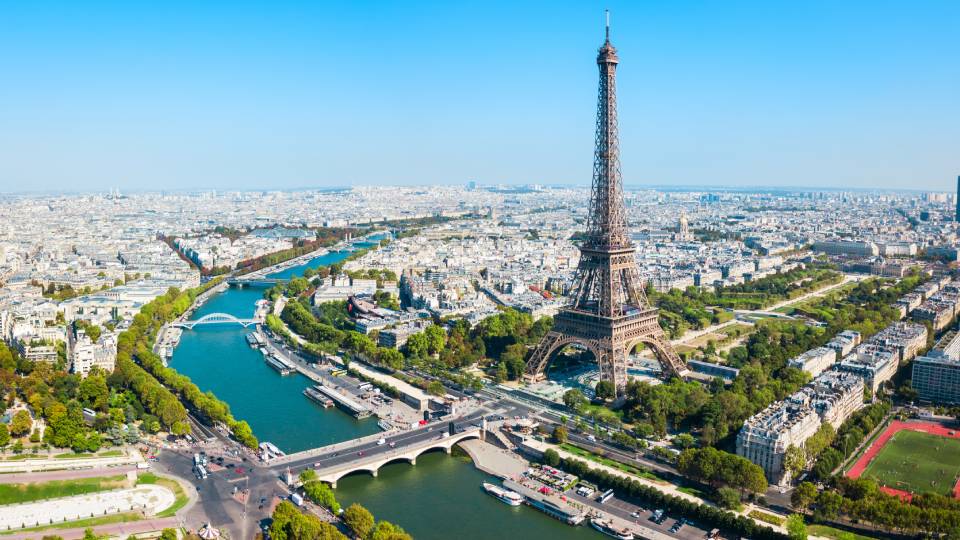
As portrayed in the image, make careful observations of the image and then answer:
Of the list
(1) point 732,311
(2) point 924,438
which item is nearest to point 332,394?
(2) point 924,438

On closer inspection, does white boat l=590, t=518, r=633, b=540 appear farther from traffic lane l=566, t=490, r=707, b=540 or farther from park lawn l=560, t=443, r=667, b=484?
park lawn l=560, t=443, r=667, b=484

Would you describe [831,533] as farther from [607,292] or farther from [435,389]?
[435,389]

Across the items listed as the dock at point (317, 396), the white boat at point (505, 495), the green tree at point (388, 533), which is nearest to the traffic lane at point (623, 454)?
the white boat at point (505, 495)

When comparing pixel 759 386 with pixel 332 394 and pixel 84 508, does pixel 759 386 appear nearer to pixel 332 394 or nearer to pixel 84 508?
pixel 332 394

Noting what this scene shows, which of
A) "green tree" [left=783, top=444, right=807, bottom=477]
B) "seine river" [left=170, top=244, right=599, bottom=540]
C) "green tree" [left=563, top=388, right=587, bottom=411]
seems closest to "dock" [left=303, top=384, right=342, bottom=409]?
"seine river" [left=170, top=244, right=599, bottom=540]

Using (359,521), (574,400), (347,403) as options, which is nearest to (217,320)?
(347,403)

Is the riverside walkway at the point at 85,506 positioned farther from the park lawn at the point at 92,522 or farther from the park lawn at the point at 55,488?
the park lawn at the point at 55,488
